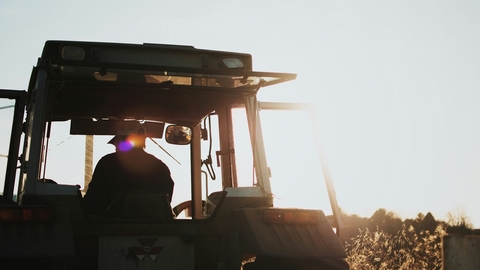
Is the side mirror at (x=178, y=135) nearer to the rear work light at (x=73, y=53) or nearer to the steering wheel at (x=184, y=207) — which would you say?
the steering wheel at (x=184, y=207)

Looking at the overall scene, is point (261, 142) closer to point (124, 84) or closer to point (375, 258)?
point (124, 84)

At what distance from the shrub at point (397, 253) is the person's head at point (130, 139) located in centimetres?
751

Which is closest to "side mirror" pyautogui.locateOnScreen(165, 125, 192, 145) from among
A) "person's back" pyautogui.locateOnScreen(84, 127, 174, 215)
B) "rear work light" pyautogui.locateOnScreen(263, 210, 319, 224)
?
"person's back" pyautogui.locateOnScreen(84, 127, 174, 215)

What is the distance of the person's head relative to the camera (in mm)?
5906

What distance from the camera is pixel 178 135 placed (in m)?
6.91

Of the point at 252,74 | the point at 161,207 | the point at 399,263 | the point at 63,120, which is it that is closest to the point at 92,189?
the point at 161,207

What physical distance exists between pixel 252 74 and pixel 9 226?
188cm

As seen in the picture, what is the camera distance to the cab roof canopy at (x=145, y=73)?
16.6ft

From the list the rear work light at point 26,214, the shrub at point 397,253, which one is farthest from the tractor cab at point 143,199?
the shrub at point 397,253

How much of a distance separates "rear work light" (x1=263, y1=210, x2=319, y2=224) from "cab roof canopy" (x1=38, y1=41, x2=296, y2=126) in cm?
94

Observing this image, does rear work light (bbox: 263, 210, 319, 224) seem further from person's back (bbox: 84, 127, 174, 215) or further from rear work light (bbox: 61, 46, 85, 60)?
rear work light (bbox: 61, 46, 85, 60)

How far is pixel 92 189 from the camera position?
565cm

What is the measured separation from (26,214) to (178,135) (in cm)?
263

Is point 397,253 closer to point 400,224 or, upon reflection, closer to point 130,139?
point 130,139
